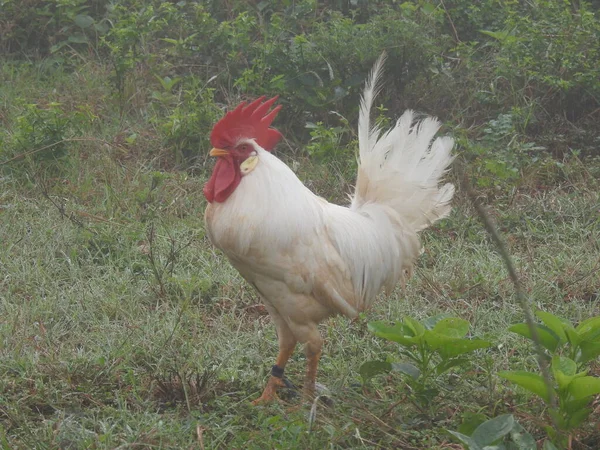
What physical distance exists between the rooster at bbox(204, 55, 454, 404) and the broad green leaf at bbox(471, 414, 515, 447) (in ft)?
3.06

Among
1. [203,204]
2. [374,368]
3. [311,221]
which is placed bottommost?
[203,204]

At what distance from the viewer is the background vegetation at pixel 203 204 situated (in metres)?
3.64

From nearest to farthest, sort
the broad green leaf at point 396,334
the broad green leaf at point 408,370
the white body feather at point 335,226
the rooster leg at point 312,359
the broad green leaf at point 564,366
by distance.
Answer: the broad green leaf at point 564,366 < the broad green leaf at point 396,334 < the broad green leaf at point 408,370 < the white body feather at point 335,226 < the rooster leg at point 312,359

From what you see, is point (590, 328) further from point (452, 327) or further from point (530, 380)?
point (452, 327)

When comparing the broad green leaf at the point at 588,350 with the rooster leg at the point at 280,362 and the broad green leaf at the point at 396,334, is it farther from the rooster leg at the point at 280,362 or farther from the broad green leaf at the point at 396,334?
the rooster leg at the point at 280,362

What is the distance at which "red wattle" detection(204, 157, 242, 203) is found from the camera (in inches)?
143

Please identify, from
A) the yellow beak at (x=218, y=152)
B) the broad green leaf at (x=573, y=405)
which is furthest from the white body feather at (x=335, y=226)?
the broad green leaf at (x=573, y=405)

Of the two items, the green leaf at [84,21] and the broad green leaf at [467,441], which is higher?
the green leaf at [84,21]

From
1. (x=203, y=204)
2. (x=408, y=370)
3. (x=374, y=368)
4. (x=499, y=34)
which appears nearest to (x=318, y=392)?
(x=374, y=368)

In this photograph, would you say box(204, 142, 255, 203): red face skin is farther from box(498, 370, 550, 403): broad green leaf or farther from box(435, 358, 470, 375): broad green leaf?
box(498, 370, 550, 403): broad green leaf

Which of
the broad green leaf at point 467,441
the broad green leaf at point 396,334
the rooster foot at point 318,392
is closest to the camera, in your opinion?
the broad green leaf at point 467,441

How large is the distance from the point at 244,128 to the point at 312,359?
1.06 metres

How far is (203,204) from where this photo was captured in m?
5.94

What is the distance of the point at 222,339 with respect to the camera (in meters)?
4.39
